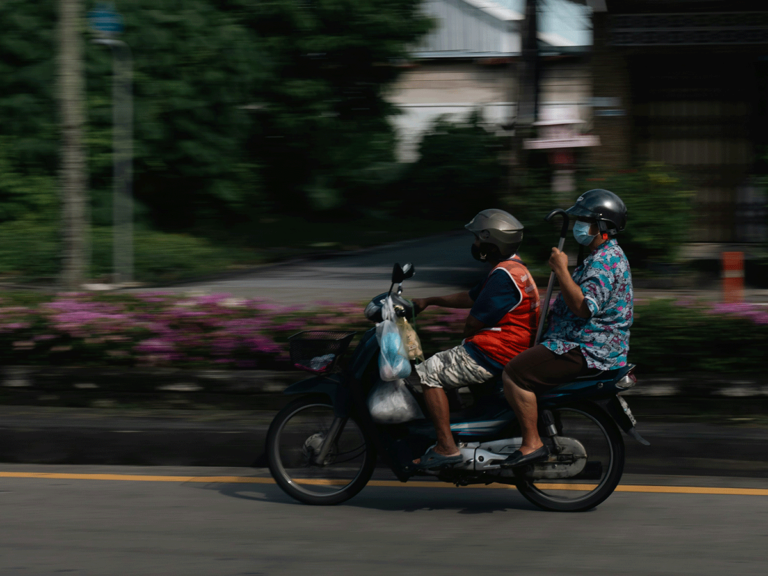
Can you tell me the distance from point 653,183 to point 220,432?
22.4 feet

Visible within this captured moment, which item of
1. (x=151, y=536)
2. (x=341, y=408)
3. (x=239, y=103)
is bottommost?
(x=151, y=536)

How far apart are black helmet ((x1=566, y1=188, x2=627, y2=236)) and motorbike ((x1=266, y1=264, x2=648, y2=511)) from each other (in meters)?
0.72

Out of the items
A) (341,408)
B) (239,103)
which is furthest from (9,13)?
(341,408)

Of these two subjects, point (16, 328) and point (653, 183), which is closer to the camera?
point (16, 328)

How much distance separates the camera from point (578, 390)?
529cm

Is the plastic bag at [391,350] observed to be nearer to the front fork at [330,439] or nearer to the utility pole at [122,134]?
the front fork at [330,439]

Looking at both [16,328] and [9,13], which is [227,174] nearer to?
[9,13]

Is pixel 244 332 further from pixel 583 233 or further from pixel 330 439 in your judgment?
pixel 583 233

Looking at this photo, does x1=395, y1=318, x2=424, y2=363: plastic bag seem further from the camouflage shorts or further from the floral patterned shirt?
the floral patterned shirt

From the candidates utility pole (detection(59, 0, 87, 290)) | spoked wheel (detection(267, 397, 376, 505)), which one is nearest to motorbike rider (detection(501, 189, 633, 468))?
spoked wheel (detection(267, 397, 376, 505))

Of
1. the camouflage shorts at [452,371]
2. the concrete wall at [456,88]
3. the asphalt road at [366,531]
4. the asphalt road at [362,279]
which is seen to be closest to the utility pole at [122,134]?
the asphalt road at [362,279]

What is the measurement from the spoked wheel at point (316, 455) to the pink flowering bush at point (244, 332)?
1.88 m

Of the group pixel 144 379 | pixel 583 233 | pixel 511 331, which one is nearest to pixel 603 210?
pixel 583 233

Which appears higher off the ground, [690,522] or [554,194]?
[554,194]
